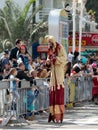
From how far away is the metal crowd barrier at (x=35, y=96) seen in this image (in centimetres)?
1414

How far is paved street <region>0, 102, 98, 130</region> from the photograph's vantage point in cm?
1356

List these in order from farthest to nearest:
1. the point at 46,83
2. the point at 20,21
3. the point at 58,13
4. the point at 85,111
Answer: the point at 20,21 < the point at 58,13 < the point at 85,111 < the point at 46,83

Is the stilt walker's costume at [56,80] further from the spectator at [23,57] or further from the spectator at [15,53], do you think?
the spectator at [15,53]

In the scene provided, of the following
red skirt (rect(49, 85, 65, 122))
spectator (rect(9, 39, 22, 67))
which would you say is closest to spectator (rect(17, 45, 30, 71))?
spectator (rect(9, 39, 22, 67))

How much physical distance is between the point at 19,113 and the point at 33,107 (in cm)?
91

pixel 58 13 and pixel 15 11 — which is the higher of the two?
pixel 15 11

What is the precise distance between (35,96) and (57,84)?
4.72 ft

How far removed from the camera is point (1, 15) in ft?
123

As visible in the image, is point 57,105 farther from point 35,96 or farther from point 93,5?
point 93,5

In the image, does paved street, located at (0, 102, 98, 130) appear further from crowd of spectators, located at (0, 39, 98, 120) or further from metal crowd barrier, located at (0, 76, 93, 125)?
crowd of spectators, located at (0, 39, 98, 120)

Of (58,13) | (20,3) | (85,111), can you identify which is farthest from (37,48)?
(85,111)

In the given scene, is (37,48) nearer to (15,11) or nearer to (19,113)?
(15,11)

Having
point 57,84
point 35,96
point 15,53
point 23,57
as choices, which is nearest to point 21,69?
point 35,96

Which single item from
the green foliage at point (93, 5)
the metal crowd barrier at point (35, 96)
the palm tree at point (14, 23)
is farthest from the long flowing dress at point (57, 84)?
the green foliage at point (93, 5)
